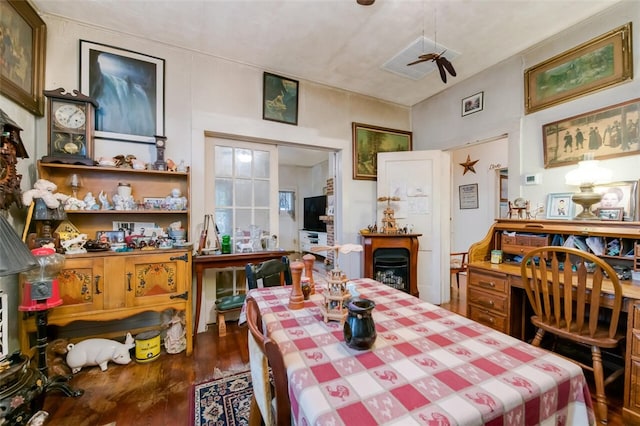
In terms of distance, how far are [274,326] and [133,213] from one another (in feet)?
6.36

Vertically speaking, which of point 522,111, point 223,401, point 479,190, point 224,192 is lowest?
point 223,401

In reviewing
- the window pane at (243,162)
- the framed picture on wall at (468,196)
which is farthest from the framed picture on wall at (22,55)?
the framed picture on wall at (468,196)

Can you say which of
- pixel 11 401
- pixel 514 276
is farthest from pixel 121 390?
pixel 514 276

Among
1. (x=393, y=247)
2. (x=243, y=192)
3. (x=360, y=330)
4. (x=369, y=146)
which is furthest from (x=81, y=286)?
(x=369, y=146)

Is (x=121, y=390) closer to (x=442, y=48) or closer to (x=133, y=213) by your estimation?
(x=133, y=213)

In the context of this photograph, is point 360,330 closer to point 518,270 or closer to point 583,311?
point 583,311

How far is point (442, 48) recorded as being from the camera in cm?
259

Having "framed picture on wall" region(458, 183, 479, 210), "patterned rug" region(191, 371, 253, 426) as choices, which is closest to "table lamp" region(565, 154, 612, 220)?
"patterned rug" region(191, 371, 253, 426)

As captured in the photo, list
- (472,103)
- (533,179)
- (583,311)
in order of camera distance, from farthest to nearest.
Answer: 1. (472,103)
2. (533,179)
3. (583,311)

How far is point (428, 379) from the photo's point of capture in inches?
30.2

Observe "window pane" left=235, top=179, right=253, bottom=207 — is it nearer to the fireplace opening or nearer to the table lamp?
the fireplace opening

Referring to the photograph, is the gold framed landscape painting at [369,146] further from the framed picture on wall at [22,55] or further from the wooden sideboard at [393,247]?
the framed picture on wall at [22,55]

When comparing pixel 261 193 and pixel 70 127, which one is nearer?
pixel 70 127

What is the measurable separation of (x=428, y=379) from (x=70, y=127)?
293 centimetres
